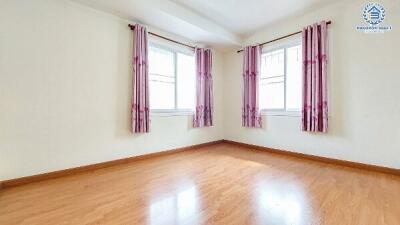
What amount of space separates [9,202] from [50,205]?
42 centimetres

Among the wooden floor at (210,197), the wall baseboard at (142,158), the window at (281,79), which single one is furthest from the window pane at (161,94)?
the window at (281,79)

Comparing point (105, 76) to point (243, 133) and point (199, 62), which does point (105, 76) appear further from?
point (243, 133)

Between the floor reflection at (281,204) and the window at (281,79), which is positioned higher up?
the window at (281,79)

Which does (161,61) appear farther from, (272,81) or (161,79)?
(272,81)

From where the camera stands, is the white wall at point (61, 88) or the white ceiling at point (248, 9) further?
the white ceiling at point (248, 9)

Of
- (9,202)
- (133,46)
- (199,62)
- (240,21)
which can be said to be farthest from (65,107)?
(240,21)

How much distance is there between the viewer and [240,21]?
354 cm

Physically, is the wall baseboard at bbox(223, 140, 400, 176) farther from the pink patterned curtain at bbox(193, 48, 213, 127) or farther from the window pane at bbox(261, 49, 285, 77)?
the window pane at bbox(261, 49, 285, 77)

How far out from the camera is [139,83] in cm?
303

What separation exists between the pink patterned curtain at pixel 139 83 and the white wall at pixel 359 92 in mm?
2605

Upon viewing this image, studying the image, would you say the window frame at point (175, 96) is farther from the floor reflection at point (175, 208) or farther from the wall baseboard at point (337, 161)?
the floor reflection at point (175, 208)

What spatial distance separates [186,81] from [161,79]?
1.96 ft

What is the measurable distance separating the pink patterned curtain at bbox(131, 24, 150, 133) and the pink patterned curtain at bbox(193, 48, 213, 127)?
1.22 m

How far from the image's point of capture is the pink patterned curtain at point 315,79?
2930mm
